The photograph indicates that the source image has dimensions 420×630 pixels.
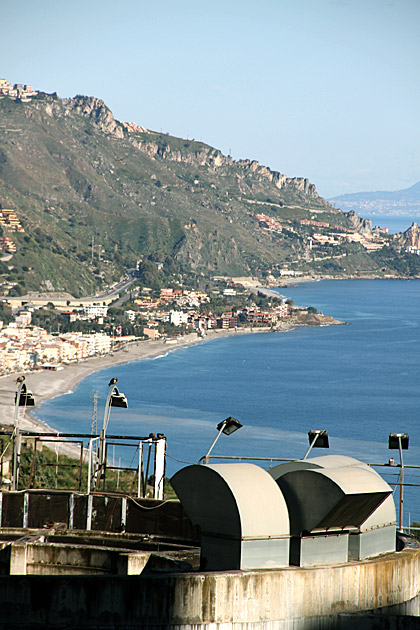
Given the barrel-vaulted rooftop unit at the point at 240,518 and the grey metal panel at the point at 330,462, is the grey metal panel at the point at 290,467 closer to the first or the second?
the grey metal panel at the point at 330,462

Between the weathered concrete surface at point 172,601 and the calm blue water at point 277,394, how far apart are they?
21819mm

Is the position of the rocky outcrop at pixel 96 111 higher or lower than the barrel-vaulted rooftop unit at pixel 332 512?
higher

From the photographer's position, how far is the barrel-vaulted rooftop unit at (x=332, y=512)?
6078 mm

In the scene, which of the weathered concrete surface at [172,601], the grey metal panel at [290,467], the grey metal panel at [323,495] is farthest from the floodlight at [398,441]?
the weathered concrete surface at [172,601]

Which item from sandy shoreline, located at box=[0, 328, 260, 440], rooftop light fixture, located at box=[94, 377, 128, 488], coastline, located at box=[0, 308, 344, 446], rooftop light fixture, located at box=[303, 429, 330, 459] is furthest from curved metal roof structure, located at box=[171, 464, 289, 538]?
coastline, located at box=[0, 308, 344, 446]

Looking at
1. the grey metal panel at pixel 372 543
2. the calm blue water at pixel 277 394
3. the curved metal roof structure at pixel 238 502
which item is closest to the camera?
the curved metal roof structure at pixel 238 502

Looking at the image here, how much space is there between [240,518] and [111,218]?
486 feet

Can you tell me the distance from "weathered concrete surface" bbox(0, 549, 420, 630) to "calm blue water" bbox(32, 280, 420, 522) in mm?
21819

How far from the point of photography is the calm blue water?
4019 cm

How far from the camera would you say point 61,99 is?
604 feet

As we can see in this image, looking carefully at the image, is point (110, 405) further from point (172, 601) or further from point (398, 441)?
point (172, 601)

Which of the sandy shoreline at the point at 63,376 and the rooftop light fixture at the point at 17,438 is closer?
the rooftop light fixture at the point at 17,438

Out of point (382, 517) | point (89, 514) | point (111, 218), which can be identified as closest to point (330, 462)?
point (382, 517)

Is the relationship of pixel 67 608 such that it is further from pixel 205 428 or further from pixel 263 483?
pixel 205 428
